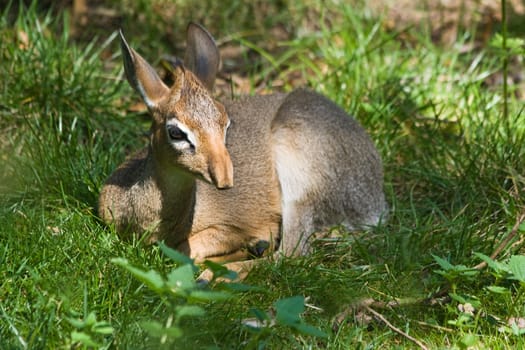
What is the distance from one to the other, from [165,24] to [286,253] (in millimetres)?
3116

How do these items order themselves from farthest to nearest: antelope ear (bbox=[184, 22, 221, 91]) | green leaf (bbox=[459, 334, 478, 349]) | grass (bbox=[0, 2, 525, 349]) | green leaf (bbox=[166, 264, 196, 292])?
antelope ear (bbox=[184, 22, 221, 91]) → grass (bbox=[0, 2, 525, 349]) → green leaf (bbox=[459, 334, 478, 349]) → green leaf (bbox=[166, 264, 196, 292])

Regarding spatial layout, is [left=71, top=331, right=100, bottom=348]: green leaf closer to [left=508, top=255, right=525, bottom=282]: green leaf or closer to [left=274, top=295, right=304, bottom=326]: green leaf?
[left=274, top=295, right=304, bottom=326]: green leaf

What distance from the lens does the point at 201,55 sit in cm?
492

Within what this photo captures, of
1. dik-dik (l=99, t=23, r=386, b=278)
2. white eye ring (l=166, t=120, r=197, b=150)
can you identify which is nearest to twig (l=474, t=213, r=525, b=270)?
dik-dik (l=99, t=23, r=386, b=278)

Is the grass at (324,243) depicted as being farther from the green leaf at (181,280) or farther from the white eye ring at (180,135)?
the white eye ring at (180,135)

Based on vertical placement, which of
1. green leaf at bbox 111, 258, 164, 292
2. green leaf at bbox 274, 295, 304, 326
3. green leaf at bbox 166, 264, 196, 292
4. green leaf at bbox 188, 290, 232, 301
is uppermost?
green leaf at bbox 111, 258, 164, 292

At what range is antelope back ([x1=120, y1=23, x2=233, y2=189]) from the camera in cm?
420

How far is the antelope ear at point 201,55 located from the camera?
16.1ft

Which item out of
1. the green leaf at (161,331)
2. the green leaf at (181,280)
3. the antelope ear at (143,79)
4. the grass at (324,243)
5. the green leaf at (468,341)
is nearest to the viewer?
the green leaf at (161,331)

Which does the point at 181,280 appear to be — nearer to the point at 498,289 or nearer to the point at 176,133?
the point at 176,133

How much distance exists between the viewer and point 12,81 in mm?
5957

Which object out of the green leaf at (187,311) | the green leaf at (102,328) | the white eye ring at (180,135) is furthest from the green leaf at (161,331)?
the white eye ring at (180,135)

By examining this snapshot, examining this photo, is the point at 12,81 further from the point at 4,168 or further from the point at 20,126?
the point at 4,168

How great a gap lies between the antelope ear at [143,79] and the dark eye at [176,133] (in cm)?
28
